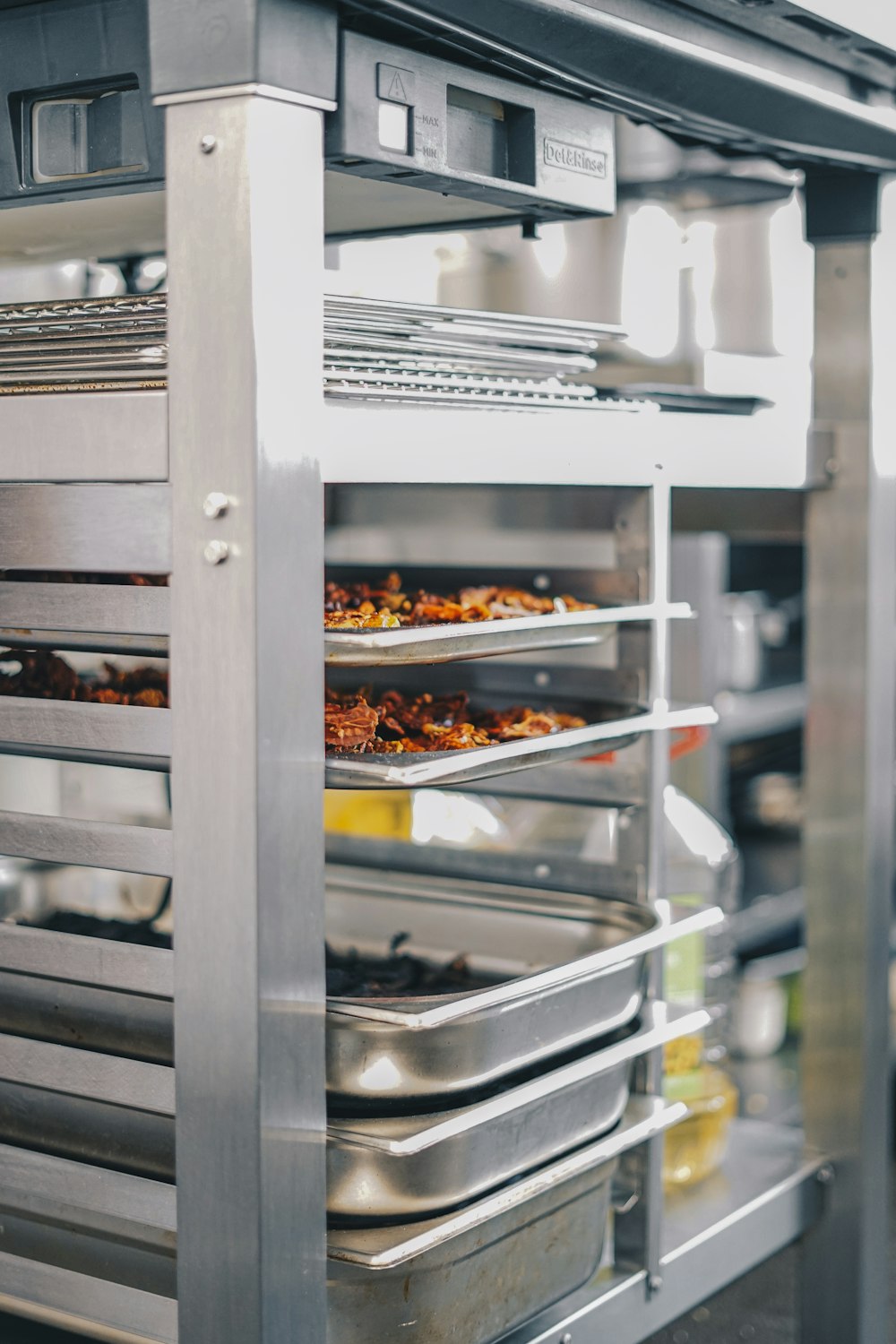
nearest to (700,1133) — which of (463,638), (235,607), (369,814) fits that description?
(369,814)

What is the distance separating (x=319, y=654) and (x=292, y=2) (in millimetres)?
402

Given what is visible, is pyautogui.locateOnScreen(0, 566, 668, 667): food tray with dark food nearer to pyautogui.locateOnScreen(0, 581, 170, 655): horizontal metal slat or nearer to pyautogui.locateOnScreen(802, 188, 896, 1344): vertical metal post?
pyautogui.locateOnScreen(0, 581, 170, 655): horizontal metal slat

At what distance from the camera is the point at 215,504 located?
3.10 ft

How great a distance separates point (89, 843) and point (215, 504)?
27cm

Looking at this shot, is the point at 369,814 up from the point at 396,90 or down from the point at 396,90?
down

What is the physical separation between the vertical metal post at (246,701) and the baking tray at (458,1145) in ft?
0.37

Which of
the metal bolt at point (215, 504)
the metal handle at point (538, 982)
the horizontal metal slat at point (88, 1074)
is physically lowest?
the horizontal metal slat at point (88, 1074)

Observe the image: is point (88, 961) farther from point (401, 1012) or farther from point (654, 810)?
point (654, 810)

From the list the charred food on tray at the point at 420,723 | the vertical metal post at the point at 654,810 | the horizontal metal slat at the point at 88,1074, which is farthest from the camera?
the vertical metal post at the point at 654,810

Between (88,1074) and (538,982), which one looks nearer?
(88,1074)

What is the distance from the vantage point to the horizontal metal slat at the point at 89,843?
1007mm

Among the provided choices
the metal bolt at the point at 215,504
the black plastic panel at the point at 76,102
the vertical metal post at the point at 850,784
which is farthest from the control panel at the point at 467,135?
the vertical metal post at the point at 850,784

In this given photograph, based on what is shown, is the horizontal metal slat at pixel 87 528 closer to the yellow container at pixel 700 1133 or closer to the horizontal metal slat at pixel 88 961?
the horizontal metal slat at pixel 88 961

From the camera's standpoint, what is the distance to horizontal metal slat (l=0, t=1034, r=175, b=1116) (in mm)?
1038
